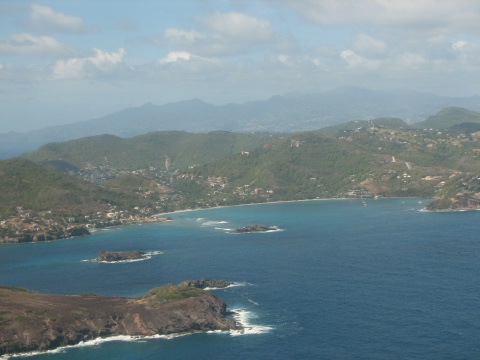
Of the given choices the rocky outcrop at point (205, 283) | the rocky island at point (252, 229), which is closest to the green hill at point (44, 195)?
the rocky island at point (252, 229)

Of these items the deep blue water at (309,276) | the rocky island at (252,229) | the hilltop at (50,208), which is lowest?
the deep blue water at (309,276)

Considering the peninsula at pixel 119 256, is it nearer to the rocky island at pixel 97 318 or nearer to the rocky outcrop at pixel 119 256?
the rocky outcrop at pixel 119 256

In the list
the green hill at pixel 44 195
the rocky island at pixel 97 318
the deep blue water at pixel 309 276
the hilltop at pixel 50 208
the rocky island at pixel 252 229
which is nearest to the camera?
the deep blue water at pixel 309 276

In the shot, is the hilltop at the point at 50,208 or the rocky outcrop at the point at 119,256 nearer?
the rocky outcrop at the point at 119,256

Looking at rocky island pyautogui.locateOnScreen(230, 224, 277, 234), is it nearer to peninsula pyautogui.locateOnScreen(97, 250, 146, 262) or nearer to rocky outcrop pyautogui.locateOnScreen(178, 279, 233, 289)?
peninsula pyautogui.locateOnScreen(97, 250, 146, 262)

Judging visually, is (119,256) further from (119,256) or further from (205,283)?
(205,283)

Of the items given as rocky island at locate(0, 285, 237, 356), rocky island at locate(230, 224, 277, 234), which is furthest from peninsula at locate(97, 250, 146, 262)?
rocky island at locate(0, 285, 237, 356)

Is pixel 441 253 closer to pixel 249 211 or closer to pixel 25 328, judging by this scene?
pixel 25 328
